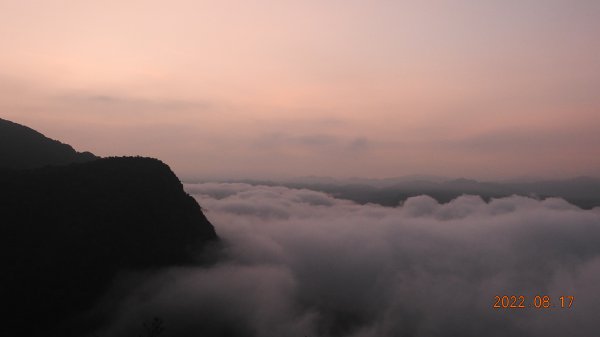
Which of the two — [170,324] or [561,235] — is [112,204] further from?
[561,235]

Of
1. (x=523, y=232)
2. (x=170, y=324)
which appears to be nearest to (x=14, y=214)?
(x=170, y=324)

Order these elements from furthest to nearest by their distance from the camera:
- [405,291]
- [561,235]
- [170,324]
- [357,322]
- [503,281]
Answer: [561,235]
[503,281]
[405,291]
[357,322]
[170,324]
